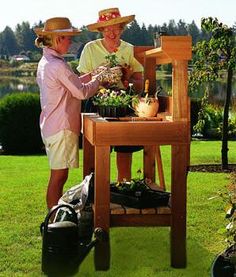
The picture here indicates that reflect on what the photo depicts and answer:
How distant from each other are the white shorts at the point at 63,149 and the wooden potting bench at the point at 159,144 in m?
0.39

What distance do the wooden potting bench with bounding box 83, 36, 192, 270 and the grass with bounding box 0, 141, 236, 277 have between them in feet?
0.65

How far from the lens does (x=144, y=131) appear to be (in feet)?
16.6

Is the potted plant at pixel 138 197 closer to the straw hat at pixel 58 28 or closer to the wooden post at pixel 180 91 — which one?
the wooden post at pixel 180 91

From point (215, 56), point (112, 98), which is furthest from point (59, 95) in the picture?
point (215, 56)

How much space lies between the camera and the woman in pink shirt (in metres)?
5.66

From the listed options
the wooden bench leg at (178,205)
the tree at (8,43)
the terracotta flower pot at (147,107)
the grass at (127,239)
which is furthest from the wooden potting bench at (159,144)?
the tree at (8,43)

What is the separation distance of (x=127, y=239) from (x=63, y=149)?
3.39 feet

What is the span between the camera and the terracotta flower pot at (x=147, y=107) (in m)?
5.79

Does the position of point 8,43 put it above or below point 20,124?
above

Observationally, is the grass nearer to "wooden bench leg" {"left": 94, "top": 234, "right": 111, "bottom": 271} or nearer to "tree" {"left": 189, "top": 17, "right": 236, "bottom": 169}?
"wooden bench leg" {"left": 94, "top": 234, "right": 111, "bottom": 271}

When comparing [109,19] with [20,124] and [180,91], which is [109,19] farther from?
[20,124]

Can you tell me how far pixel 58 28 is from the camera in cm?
589

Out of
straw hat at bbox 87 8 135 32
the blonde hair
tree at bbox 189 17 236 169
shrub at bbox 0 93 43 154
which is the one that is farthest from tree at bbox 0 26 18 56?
the blonde hair

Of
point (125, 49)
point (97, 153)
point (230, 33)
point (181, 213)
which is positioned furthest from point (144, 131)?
point (230, 33)
